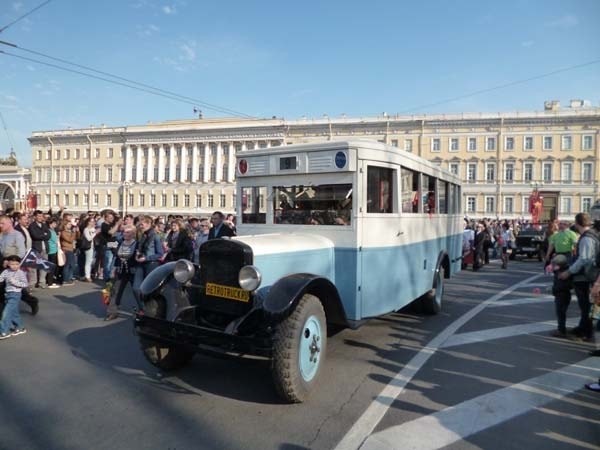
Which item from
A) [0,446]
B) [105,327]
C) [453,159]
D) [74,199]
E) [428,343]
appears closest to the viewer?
[0,446]

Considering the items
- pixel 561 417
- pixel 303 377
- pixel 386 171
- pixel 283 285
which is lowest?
pixel 561 417

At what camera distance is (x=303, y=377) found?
446 cm

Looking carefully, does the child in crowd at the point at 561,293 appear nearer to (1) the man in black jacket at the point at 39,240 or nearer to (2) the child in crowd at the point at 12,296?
(2) the child in crowd at the point at 12,296

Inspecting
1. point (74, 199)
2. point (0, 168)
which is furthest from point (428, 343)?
point (0, 168)

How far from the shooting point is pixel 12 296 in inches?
267

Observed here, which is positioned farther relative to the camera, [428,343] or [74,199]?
[74,199]

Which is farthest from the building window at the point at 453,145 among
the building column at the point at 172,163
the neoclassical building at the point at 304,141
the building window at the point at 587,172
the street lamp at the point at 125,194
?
the street lamp at the point at 125,194

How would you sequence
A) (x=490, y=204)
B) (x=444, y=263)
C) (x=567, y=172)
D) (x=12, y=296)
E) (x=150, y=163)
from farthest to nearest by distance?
(x=150, y=163)
(x=490, y=204)
(x=567, y=172)
(x=444, y=263)
(x=12, y=296)

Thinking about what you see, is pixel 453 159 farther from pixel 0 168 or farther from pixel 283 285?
pixel 0 168

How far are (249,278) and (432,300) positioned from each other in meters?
4.88

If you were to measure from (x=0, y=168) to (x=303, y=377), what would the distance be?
117325 mm

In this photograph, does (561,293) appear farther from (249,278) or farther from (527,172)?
(527,172)

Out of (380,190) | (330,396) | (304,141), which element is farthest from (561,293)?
(304,141)

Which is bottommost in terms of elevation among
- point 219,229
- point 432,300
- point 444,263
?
point 432,300
